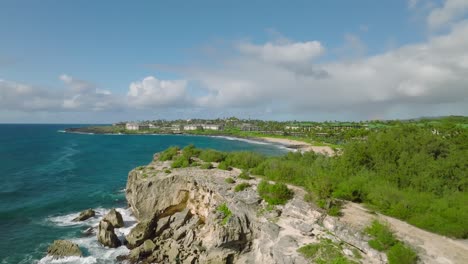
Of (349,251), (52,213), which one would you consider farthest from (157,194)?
(349,251)

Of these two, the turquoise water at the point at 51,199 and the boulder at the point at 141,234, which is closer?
the turquoise water at the point at 51,199

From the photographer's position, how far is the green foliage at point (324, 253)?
1327 centimetres

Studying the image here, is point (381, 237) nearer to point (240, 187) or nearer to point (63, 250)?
point (240, 187)

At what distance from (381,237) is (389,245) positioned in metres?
0.51

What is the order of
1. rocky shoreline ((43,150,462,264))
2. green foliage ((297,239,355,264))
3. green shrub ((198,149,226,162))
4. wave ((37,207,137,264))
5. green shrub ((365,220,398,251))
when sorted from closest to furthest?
1. green foliage ((297,239,355,264))
2. green shrub ((365,220,398,251))
3. rocky shoreline ((43,150,462,264))
4. wave ((37,207,137,264))
5. green shrub ((198,149,226,162))

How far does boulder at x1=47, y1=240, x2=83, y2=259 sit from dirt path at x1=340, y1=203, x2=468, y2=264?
19996 millimetres

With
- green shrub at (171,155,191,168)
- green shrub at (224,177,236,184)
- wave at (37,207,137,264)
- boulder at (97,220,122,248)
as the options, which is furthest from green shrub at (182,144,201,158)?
boulder at (97,220,122,248)

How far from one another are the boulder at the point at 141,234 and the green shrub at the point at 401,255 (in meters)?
18.3

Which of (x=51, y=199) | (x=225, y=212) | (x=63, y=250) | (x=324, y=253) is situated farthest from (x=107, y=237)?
(x=324, y=253)

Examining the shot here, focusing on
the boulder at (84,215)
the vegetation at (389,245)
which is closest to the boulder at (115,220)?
the boulder at (84,215)

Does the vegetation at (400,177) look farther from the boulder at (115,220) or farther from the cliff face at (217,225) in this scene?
the boulder at (115,220)

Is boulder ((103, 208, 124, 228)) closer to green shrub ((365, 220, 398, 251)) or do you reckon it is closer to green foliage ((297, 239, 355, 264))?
green foliage ((297, 239, 355, 264))

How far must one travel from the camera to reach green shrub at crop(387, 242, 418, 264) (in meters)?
12.3

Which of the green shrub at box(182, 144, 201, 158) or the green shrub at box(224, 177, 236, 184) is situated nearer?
the green shrub at box(224, 177, 236, 184)
